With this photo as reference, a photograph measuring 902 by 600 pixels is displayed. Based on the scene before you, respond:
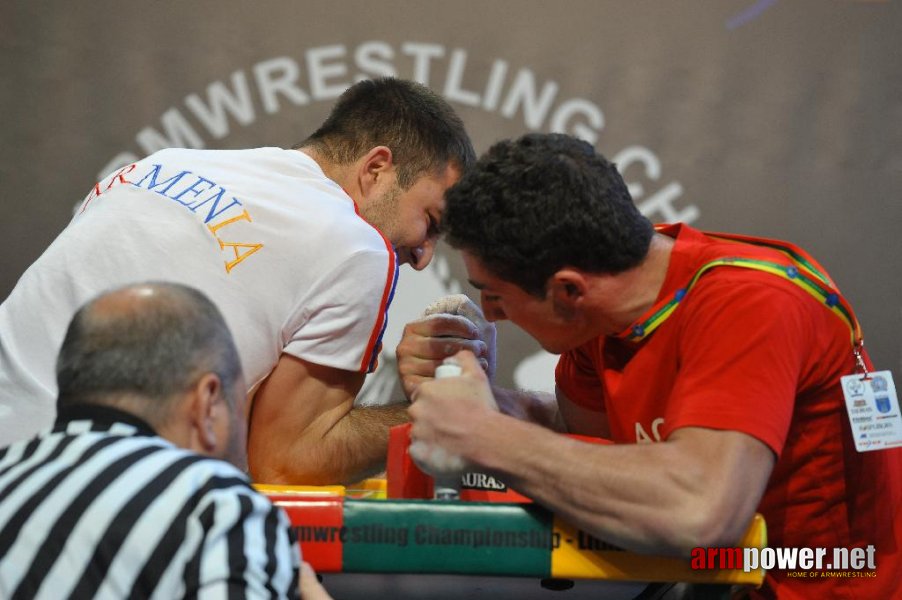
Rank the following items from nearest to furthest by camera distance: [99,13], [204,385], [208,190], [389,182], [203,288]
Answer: [204,385]
[203,288]
[208,190]
[389,182]
[99,13]

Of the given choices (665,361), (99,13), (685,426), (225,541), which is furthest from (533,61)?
(225,541)

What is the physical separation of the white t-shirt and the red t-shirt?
50 cm

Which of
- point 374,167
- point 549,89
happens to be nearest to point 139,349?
point 374,167

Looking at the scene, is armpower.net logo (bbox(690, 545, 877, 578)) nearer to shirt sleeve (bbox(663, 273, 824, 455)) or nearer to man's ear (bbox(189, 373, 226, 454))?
shirt sleeve (bbox(663, 273, 824, 455))

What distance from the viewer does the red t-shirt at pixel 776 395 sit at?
4.57 feet

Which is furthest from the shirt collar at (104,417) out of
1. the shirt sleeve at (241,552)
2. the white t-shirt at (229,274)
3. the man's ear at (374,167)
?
the man's ear at (374,167)

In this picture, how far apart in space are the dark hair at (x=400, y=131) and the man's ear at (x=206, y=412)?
112 centimetres

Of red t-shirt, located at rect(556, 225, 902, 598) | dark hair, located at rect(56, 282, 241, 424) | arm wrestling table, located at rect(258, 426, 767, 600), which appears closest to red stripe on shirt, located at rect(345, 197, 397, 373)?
red t-shirt, located at rect(556, 225, 902, 598)

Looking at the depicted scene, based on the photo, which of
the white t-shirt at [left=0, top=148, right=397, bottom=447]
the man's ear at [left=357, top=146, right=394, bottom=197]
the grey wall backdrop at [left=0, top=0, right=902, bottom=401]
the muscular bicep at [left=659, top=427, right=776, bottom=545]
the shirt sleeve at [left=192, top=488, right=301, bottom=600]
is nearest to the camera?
the shirt sleeve at [left=192, top=488, right=301, bottom=600]

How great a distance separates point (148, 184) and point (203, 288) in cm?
29

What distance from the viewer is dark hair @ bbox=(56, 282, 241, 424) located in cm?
118

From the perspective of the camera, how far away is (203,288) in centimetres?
182

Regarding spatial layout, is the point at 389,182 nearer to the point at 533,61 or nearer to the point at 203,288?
the point at 203,288

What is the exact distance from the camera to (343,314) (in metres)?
1.87
